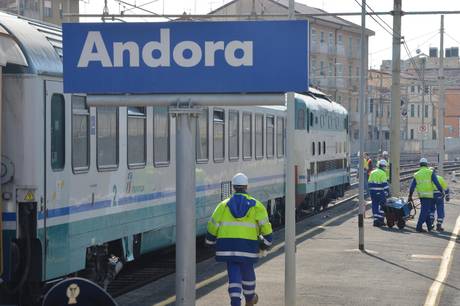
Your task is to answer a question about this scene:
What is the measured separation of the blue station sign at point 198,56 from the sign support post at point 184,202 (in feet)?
0.94

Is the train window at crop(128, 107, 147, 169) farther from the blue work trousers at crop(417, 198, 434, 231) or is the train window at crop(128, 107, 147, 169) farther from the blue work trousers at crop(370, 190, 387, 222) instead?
the blue work trousers at crop(370, 190, 387, 222)

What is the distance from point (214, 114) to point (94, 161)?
5276mm

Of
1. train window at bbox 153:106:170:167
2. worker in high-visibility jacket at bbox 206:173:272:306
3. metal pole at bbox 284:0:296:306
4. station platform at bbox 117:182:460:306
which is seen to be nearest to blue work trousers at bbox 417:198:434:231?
station platform at bbox 117:182:460:306

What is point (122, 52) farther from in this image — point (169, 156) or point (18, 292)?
point (169, 156)

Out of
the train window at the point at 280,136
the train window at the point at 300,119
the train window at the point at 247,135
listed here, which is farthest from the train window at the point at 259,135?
the train window at the point at 300,119

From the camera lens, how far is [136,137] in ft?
42.8

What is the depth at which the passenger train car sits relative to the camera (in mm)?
9836

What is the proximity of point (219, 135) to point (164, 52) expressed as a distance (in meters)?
9.90

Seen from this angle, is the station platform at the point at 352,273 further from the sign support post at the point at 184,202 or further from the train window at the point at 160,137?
the sign support post at the point at 184,202

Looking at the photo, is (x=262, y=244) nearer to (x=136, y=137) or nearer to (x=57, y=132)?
(x=57, y=132)

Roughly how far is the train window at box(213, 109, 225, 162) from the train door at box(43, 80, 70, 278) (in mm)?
6114

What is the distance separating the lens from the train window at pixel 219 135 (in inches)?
655

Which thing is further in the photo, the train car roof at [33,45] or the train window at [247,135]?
the train window at [247,135]

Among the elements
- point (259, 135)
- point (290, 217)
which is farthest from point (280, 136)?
point (290, 217)
